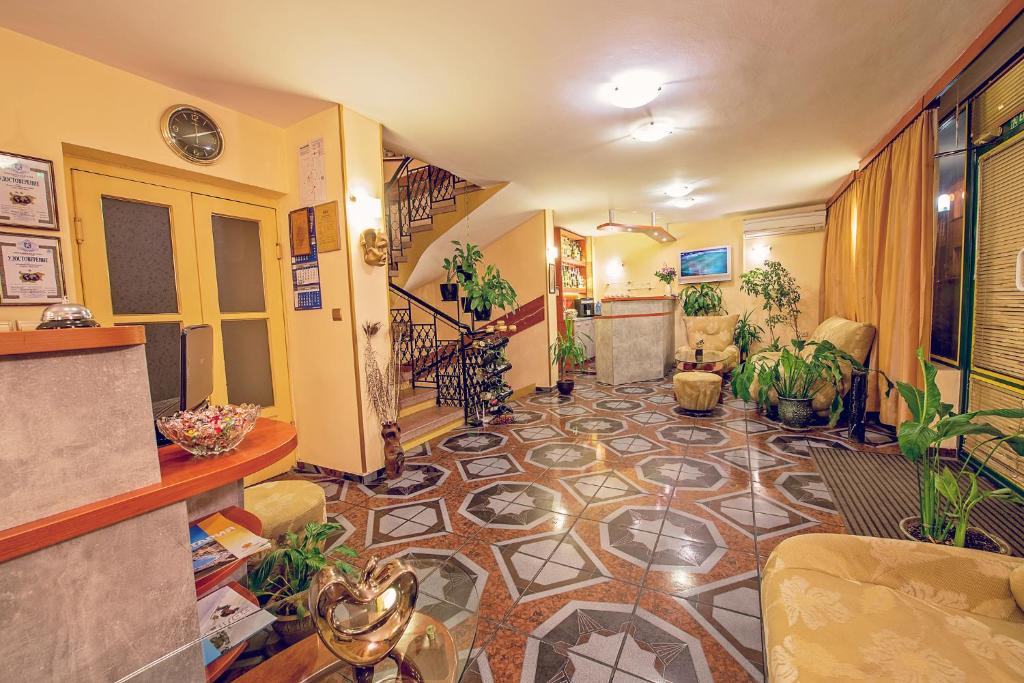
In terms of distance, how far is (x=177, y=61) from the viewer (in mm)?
2408

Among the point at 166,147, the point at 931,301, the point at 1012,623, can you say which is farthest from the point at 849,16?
the point at 166,147

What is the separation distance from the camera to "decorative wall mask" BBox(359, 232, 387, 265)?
3164 millimetres

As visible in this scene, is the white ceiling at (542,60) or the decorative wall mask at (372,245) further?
the decorative wall mask at (372,245)

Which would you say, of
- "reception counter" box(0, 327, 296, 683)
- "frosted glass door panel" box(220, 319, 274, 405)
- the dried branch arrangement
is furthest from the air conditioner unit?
"reception counter" box(0, 327, 296, 683)

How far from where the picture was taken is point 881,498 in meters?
2.60

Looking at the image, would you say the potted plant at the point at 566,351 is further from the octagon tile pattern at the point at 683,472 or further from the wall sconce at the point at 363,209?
the wall sconce at the point at 363,209

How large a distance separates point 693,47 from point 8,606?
11.2 ft

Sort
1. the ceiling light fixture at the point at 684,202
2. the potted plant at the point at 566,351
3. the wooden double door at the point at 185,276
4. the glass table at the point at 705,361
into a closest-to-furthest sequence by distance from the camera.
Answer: the wooden double door at the point at 185,276 → the ceiling light fixture at the point at 684,202 → the potted plant at the point at 566,351 → the glass table at the point at 705,361

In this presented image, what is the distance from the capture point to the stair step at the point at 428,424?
392 cm

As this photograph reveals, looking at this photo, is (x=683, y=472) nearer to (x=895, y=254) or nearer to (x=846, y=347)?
(x=846, y=347)

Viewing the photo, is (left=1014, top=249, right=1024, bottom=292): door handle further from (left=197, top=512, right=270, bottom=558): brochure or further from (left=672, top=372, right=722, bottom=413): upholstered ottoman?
(left=197, top=512, right=270, bottom=558): brochure

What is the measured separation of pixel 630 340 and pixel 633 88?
163 inches

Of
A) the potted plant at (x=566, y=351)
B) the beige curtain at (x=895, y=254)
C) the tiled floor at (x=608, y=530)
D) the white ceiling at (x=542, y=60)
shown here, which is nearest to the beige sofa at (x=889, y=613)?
the tiled floor at (x=608, y=530)

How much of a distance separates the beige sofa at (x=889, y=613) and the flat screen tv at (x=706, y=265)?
679cm
